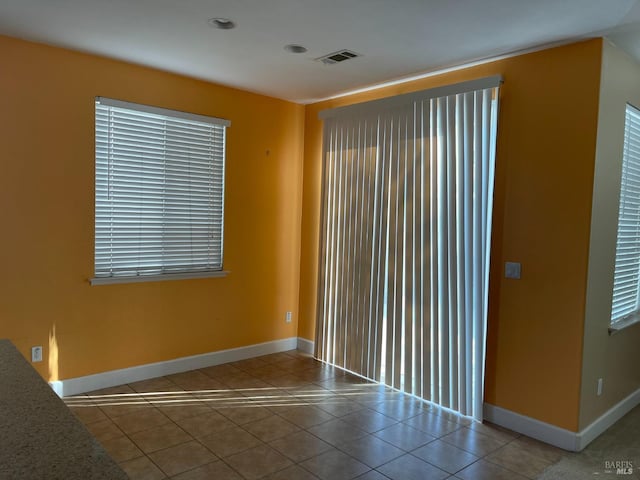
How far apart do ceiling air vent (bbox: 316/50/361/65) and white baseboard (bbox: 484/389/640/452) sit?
2743 mm

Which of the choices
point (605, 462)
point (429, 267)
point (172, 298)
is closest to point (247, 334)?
point (172, 298)

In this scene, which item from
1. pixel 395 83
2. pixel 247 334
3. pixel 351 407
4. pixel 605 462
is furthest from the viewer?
pixel 247 334

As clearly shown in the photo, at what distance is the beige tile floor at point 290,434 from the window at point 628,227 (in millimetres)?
1335

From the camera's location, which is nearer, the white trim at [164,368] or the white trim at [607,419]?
the white trim at [607,419]

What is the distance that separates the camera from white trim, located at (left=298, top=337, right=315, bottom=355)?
501 centimetres

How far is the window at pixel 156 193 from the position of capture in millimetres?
3752

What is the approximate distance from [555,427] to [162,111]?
12.5ft

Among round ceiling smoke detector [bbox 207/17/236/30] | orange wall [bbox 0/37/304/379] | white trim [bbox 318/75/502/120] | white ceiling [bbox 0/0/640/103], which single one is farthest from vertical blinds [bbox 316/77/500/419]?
round ceiling smoke detector [bbox 207/17/236/30]

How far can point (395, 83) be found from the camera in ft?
13.5

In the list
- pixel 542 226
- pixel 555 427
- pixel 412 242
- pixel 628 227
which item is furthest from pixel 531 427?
pixel 628 227

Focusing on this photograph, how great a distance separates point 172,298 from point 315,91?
234 centimetres

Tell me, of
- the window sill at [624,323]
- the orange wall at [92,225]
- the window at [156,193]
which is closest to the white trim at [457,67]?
the orange wall at [92,225]

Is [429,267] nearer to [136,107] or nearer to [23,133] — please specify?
[136,107]

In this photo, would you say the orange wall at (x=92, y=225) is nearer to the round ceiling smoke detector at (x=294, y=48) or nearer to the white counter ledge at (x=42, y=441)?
the round ceiling smoke detector at (x=294, y=48)
